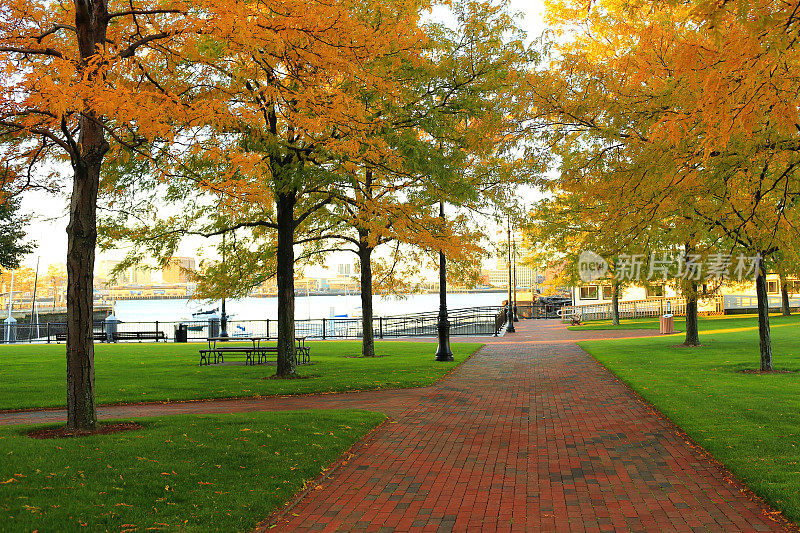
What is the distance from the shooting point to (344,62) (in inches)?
344

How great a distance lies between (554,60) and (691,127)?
5.92 metres

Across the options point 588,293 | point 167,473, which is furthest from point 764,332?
point 588,293

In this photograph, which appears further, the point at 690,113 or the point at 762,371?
the point at 762,371

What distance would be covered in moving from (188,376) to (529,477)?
446 inches

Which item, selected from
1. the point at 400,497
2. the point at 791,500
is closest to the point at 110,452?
the point at 400,497

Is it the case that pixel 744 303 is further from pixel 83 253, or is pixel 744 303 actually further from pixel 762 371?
pixel 83 253

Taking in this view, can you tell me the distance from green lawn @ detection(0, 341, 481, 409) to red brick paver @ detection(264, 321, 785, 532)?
346 cm

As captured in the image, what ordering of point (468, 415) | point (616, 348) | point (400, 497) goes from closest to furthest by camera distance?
point (400, 497) → point (468, 415) → point (616, 348)

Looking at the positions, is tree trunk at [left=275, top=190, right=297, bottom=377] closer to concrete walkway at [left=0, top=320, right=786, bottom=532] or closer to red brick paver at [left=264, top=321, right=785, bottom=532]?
concrete walkway at [left=0, top=320, right=786, bottom=532]

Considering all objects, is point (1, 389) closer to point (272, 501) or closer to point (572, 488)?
point (272, 501)

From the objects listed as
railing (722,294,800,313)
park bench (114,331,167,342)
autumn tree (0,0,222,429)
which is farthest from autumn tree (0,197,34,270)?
railing (722,294,800,313)

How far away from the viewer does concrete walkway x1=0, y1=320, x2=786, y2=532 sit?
5.59 metres

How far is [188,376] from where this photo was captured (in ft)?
52.9

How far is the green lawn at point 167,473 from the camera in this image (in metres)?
5.34
